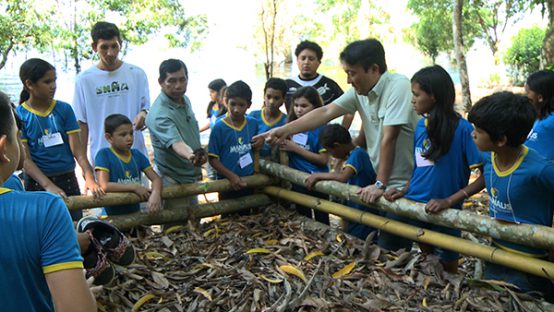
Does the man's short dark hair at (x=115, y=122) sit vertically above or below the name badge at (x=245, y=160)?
above

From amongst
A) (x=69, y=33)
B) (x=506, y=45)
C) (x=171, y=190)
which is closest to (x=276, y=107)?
(x=171, y=190)

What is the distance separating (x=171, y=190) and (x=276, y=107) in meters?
1.23

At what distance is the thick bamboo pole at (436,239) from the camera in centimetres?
261

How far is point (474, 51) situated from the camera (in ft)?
120

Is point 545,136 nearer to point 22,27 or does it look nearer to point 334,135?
point 334,135

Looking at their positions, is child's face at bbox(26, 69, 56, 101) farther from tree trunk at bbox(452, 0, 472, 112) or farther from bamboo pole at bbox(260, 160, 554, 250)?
tree trunk at bbox(452, 0, 472, 112)

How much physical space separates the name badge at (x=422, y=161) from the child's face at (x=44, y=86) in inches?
105

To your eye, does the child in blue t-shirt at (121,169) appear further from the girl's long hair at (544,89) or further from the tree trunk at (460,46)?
the tree trunk at (460,46)

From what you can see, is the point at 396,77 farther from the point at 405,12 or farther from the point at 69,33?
the point at 405,12

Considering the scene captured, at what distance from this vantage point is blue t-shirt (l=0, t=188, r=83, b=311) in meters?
1.32

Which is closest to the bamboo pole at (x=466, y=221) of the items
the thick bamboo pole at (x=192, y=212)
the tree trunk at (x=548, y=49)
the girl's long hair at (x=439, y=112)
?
the girl's long hair at (x=439, y=112)

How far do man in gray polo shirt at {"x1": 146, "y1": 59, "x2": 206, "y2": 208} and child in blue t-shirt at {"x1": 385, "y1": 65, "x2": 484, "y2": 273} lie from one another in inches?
64.3

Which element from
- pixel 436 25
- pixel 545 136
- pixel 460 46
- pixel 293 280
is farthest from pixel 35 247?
pixel 436 25

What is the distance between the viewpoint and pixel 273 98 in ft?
15.0
